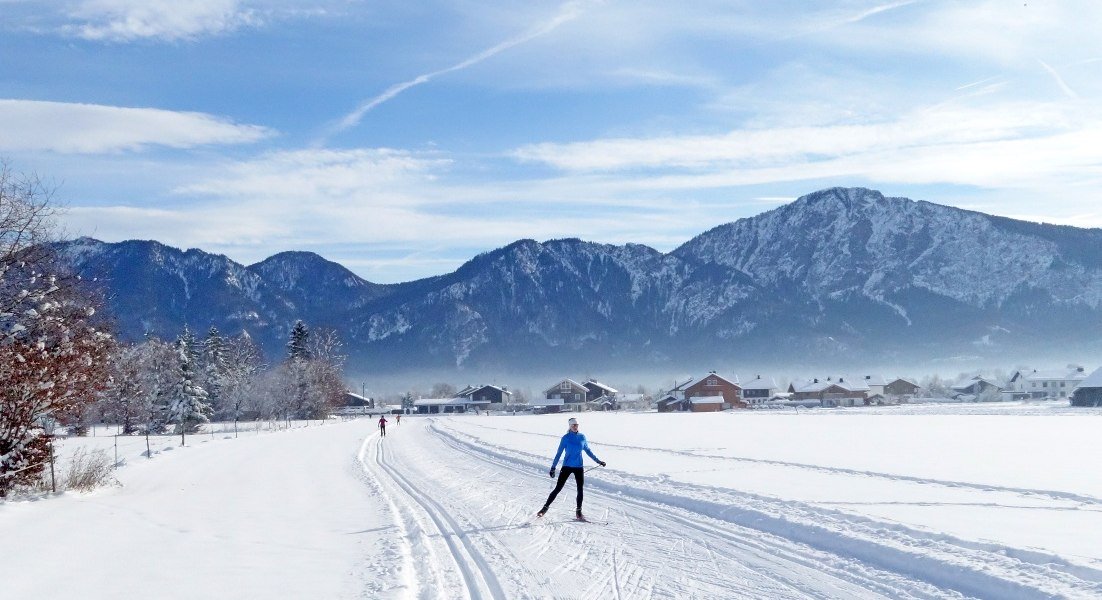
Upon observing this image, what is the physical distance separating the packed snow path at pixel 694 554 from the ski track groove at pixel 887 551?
0.02 meters

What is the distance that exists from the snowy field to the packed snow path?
0.14 ft

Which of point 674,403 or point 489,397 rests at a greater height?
point 489,397

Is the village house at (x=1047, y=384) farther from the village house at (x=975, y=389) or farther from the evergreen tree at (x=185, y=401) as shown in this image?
the evergreen tree at (x=185, y=401)

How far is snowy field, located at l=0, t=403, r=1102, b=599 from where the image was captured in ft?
34.2

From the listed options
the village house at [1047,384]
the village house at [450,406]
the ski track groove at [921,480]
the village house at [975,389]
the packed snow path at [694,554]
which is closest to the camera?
the packed snow path at [694,554]

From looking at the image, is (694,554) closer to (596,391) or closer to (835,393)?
(835,393)

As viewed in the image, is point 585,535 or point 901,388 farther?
point 901,388

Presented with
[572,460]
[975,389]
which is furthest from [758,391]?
[572,460]

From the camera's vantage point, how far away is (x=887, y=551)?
468 inches

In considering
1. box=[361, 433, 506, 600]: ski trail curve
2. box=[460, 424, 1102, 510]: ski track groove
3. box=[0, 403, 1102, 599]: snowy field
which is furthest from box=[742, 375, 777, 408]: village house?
box=[361, 433, 506, 600]: ski trail curve

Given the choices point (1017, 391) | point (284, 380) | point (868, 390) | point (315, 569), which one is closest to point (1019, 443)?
point (315, 569)

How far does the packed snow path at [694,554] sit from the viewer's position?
1015cm

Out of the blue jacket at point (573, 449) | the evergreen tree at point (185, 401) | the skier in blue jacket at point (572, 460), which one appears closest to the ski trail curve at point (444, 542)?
the skier in blue jacket at point (572, 460)

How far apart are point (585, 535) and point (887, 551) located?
4.51 m
